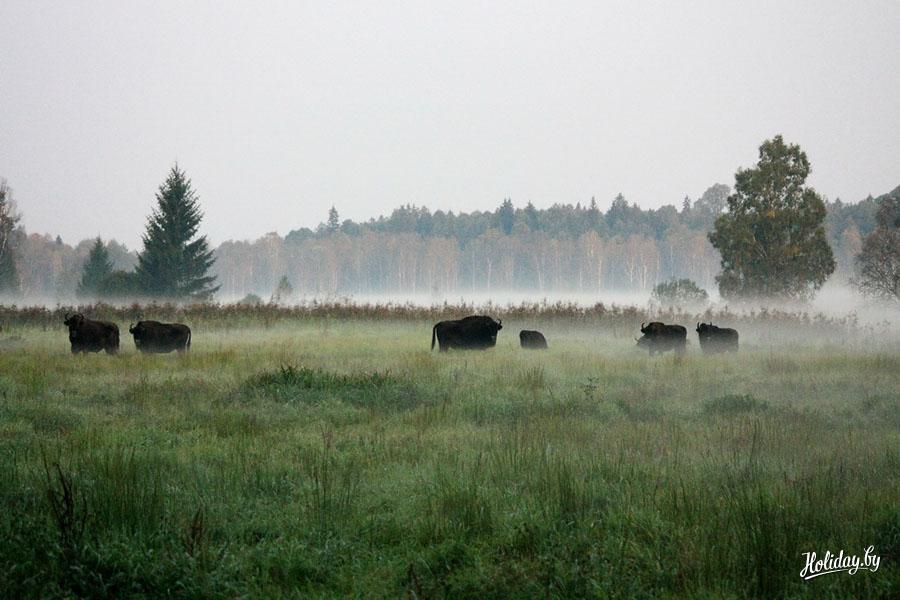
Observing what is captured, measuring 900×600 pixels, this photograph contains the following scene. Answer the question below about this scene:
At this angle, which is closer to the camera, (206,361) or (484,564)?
(484,564)

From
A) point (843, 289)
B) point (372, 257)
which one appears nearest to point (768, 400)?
point (843, 289)

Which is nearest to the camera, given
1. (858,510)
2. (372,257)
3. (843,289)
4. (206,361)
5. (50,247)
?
(858,510)

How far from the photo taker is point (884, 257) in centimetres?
3062

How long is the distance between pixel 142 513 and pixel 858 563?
5419mm

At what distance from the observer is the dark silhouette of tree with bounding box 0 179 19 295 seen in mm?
47672

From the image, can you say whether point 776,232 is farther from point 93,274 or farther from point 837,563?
point 93,274

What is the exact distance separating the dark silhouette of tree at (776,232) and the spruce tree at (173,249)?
35309mm

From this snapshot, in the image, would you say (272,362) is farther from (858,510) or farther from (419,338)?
(858,510)

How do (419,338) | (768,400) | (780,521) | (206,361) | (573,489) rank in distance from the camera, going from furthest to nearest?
(419,338) < (206,361) < (768,400) < (573,489) < (780,521)

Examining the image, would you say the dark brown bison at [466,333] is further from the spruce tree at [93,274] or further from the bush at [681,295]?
the spruce tree at [93,274]

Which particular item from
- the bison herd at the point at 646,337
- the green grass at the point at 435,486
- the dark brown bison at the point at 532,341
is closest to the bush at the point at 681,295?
the bison herd at the point at 646,337

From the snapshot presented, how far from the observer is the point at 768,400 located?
11.0m

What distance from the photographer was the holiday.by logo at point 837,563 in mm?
4344

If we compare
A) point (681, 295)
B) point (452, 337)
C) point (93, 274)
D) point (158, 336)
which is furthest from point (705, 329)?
point (93, 274)
